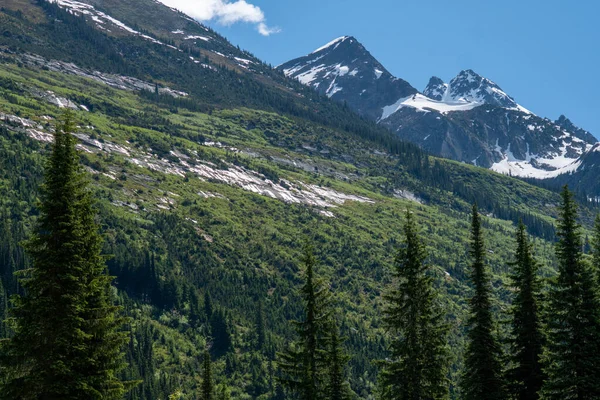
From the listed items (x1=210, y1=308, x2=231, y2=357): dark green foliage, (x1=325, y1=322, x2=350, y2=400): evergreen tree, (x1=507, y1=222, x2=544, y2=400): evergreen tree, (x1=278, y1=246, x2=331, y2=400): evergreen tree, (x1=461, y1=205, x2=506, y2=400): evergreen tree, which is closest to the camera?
(x1=278, y1=246, x2=331, y2=400): evergreen tree

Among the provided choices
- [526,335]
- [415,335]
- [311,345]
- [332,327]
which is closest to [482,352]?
[526,335]

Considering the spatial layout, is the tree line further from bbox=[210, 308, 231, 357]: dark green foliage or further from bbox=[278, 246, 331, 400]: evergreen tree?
bbox=[210, 308, 231, 357]: dark green foliage

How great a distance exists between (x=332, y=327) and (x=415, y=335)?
16.7 feet

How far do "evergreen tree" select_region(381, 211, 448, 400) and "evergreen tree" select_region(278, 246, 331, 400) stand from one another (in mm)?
3989

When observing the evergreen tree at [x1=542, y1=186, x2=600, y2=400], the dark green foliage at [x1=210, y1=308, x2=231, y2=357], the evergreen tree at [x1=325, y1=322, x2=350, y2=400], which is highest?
the evergreen tree at [x1=542, y1=186, x2=600, y2=400]

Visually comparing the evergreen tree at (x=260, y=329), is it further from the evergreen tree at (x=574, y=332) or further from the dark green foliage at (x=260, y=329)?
the evergreen tree at (x=574, y=332)

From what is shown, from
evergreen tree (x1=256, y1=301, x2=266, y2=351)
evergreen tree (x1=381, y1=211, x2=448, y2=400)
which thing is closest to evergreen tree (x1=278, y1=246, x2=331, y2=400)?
evergreen tree (x1=381, y1=211, x2=448, y2=400)

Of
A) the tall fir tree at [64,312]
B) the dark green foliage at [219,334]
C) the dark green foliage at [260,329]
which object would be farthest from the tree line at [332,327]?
the dark green foliage at [260,329]

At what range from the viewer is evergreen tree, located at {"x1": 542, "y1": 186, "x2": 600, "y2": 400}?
110 ft

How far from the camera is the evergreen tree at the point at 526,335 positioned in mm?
41312

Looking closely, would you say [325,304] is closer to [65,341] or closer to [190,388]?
[65,341]

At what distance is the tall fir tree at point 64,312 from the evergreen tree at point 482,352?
2533 centimetres

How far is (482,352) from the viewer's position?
40406 mm

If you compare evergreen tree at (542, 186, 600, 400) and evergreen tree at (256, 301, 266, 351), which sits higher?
Answer: evergreen tree at (542, 186, 600, 400)
